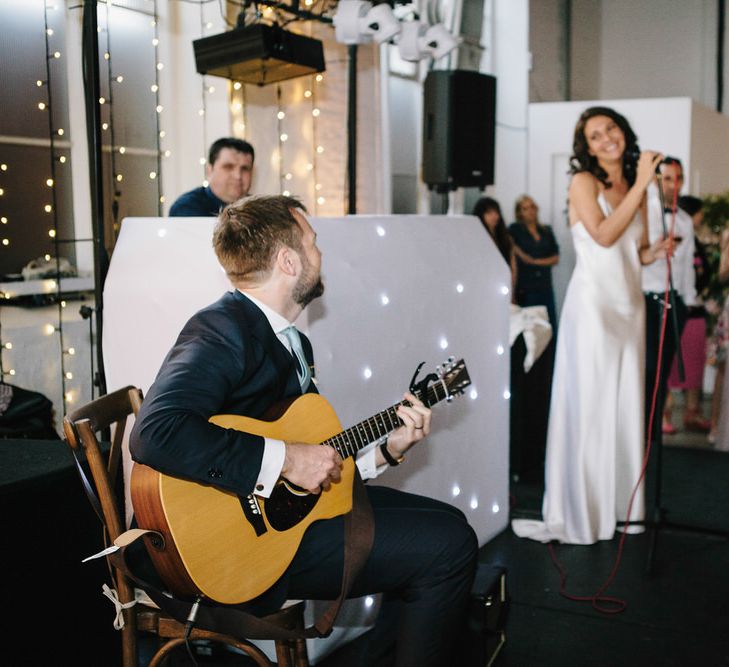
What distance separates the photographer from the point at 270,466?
1.72 meters

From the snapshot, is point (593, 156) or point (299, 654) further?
point (593, 156)

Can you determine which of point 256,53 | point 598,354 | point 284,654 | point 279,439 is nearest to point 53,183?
point 256,53

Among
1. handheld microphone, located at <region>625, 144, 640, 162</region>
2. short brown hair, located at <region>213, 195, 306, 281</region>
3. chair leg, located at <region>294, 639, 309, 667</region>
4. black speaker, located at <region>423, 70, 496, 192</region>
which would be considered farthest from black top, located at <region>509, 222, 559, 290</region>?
chair leg, located at <region>294, 639, 309, 667</region>

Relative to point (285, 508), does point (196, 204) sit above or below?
above

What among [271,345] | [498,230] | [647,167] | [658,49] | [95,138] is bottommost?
[271,345]

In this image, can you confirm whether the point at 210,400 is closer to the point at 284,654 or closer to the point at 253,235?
the point at 253,235

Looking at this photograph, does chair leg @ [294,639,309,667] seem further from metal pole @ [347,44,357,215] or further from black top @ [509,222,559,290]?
black top @ [509,222,559,290]

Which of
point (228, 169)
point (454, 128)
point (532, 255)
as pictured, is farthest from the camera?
point (532, 255)

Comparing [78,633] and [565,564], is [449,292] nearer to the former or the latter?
[565,564]

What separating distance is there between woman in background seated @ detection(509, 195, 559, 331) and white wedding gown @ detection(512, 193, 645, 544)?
3.62 metres

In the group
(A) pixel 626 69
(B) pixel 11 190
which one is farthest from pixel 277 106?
(A) pixel 626 69

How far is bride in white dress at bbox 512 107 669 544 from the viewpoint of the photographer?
137 inches

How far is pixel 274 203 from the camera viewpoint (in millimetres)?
1981

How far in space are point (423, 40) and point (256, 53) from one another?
1.41 meters
